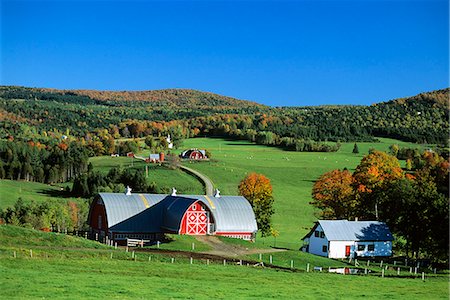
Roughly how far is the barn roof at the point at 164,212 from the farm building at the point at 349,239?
6.97 meters

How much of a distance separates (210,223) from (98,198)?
12.1 meters

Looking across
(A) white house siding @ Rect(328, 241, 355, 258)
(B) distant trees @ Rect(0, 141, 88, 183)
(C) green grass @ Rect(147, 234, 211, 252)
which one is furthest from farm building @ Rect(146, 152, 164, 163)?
(A) white house siding @ Rect(328, 241, 355, 258)

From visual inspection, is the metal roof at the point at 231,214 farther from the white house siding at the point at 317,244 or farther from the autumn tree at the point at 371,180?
the autumn tree at the point at 371,180

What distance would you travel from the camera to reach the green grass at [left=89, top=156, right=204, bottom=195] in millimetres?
105869

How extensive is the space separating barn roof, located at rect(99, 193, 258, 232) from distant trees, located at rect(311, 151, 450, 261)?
45.2 ft

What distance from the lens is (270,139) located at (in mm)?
172125

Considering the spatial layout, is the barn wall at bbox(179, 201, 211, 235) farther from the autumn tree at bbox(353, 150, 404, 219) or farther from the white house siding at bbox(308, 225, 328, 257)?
the autumn tree at bbox(353, 150, 404, 219)

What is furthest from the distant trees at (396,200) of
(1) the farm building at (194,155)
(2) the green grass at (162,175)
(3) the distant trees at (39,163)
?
(3) the distant trees at (39,163)

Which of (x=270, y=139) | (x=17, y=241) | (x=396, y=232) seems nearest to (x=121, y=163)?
(x=270, y=139)

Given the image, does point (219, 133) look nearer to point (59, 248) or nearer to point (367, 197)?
point (367, 197)

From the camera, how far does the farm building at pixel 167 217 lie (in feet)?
215

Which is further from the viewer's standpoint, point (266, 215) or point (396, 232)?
point (266, 215)

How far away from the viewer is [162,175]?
117312mm

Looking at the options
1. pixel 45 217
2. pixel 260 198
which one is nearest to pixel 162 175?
pixel 260 198
